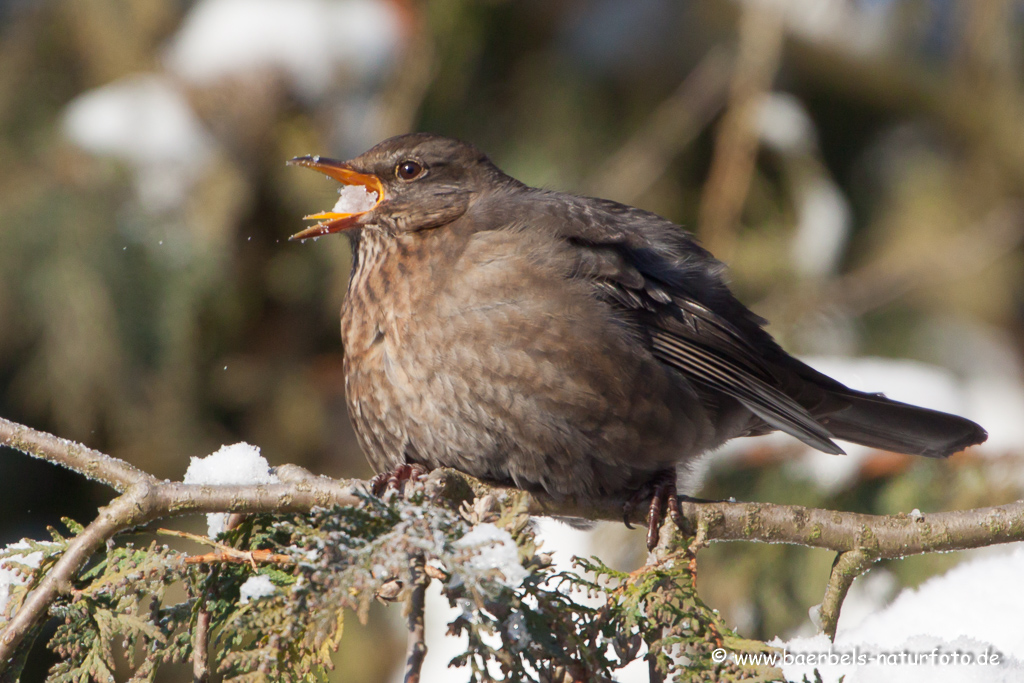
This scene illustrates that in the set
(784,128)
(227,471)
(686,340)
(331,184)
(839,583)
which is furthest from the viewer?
(784,128)

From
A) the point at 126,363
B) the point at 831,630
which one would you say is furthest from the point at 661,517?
the point at 126,363

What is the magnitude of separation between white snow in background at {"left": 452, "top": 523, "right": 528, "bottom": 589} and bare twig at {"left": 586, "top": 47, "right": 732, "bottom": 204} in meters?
3.35

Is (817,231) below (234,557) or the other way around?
the other way around

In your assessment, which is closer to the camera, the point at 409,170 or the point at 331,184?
the point at 409,170

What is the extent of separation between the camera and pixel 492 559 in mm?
1504

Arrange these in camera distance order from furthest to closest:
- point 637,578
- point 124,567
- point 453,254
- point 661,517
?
point 453,254 → point 661,517 → point 637,578 → point 124,567

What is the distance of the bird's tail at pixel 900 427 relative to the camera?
2.77 metres

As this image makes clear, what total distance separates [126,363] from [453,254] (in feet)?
7.53

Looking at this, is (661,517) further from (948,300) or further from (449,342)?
(948,300)

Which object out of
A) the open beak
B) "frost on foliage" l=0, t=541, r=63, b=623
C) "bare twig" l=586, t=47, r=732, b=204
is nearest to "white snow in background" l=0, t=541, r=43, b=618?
"frost on foliage" l=0, t=541, r=63, b=623

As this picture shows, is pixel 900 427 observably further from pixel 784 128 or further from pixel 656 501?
pixel 784 128

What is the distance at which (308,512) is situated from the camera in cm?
168

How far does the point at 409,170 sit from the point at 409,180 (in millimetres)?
45


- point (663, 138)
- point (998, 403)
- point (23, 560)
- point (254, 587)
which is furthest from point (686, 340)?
point (998, 403)
